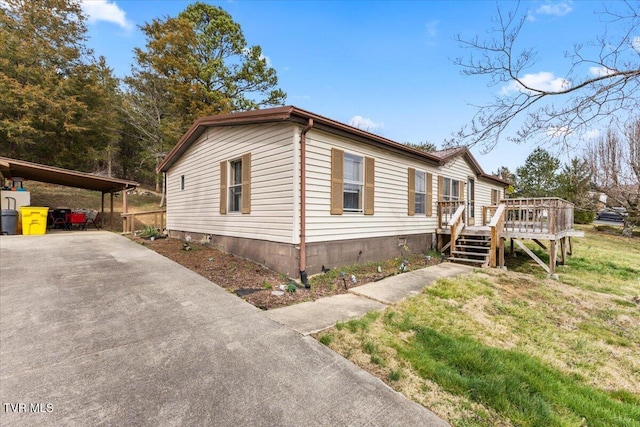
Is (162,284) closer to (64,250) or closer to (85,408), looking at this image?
(85,408)

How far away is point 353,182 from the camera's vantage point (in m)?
6.99

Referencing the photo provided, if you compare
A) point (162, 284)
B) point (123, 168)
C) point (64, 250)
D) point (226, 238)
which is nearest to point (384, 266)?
point (226, 238)

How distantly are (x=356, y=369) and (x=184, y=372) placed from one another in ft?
5.20

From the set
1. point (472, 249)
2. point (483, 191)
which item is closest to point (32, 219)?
point (472, 249)

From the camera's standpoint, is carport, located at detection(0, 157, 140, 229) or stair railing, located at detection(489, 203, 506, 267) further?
carport, located at detection(0, 157, 140, 229)

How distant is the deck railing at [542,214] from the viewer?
760cm

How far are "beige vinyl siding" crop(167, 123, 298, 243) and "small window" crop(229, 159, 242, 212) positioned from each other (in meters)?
0.18

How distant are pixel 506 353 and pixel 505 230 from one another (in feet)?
20.5

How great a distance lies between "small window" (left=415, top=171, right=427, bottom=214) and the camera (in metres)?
9.34

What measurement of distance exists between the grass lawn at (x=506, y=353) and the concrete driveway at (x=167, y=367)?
1.21ft

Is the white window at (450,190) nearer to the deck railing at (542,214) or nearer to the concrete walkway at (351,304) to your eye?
the deck railing at (542,214)

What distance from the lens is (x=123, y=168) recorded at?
28.3 m

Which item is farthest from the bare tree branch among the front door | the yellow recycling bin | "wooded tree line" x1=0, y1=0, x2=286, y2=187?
"wooded tree line" x1=0, y1=0, x2=286, y2=187

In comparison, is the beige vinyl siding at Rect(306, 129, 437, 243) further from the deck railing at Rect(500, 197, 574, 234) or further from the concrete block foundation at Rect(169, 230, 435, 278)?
the deck railing at Rect(500, 197, 574, 234)
